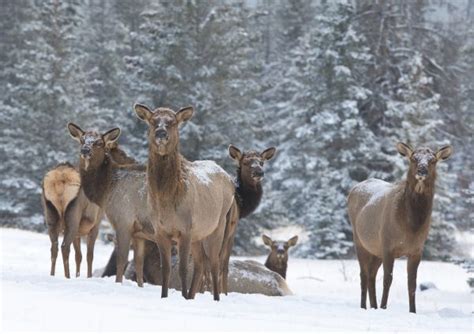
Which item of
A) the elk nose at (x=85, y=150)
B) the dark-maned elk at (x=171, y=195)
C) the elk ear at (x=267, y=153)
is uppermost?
the elk ear at (x=267, y=153)

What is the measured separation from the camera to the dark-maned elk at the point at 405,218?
34.5 ft

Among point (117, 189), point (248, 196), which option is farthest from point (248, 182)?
point (117, 189)

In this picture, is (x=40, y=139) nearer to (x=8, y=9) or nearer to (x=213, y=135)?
(x=213, y=135)

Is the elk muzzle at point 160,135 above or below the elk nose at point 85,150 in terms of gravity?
below

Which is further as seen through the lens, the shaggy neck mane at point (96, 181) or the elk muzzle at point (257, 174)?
the elk muzzle at point (257, 174)

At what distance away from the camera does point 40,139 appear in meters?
35.7

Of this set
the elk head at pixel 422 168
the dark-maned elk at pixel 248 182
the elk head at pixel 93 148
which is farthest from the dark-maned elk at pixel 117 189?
the elk head at pixel 422 168

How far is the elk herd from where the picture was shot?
931 centimetres

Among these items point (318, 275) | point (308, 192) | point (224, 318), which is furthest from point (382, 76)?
point (224, 318)

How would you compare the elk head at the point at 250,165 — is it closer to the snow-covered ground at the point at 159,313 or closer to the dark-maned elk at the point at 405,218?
the dark-maned elk at the point at 405,218

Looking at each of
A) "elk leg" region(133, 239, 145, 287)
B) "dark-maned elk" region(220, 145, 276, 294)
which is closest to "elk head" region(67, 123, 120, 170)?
"elk leg" region(133, 239, 145, 287)

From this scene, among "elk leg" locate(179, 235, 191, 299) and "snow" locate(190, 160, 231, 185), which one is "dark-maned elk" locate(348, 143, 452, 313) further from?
"elk leg" locate(179, 235, 191, 299)

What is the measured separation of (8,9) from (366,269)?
3740 cm

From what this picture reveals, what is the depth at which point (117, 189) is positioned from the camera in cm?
1185
